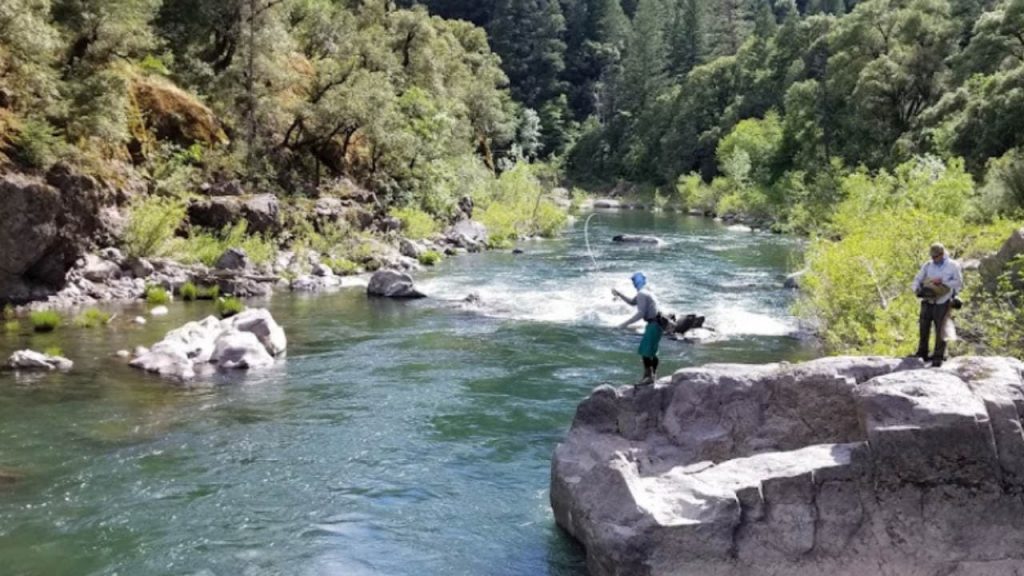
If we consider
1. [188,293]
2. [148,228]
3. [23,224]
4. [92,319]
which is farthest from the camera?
[148,228]

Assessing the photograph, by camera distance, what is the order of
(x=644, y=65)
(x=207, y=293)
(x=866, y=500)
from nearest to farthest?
(x=866, y=500) → (x=207, y=293) → (x=644, y=65)

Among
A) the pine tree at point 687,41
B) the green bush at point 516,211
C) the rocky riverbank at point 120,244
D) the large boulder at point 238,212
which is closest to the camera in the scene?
A: the rocky riverbank at point 120,244

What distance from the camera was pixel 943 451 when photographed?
8.34 metres

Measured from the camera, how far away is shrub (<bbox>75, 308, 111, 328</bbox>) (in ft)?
73.4

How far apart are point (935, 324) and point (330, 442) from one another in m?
9.63

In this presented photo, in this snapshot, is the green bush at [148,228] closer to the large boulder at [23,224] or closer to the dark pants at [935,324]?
the large boulder at [23,224]

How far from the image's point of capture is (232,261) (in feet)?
102

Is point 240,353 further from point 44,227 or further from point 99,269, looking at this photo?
point 99,269

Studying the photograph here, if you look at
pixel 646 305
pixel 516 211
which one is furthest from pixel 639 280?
pixel 516 211

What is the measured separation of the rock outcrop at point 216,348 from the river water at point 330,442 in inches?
21.3

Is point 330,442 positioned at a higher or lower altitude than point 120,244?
lower

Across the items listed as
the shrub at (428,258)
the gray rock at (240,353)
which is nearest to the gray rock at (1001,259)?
the gray rock at (240,353)

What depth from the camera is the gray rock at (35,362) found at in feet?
58.6

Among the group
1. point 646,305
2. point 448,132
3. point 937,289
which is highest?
point 448,132
